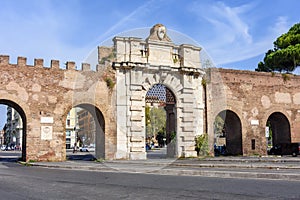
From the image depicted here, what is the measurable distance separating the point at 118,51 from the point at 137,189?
1221 centimetres

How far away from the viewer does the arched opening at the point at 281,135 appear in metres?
23.2

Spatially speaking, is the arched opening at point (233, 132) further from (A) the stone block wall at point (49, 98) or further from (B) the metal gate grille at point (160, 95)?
(A) the stone block wall at point (49, 98)

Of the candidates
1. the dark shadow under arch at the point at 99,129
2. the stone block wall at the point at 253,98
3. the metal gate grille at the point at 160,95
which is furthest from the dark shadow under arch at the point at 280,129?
the dark shadow under arch at the point at 99,129

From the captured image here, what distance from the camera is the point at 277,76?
24.1m

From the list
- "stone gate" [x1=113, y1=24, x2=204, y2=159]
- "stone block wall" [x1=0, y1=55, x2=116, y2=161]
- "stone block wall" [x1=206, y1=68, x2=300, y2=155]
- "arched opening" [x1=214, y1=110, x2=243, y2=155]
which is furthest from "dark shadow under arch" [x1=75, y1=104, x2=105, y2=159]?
"arched opening" [x1=214, y1=110, x2=243, y2=155]

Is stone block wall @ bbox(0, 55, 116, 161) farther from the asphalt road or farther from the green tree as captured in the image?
the green tree

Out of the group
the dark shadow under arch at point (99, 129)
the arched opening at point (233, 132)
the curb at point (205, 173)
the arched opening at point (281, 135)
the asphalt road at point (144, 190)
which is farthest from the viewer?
the arched opening at point (281, 135)

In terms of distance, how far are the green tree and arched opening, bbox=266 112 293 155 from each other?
770 centimetres

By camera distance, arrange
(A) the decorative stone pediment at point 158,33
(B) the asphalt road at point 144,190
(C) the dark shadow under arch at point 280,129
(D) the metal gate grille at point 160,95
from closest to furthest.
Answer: (B) the asphalt road at point 144,190 < (A) the decorative stone pediment at point 158,33 < (D) the metal gate grille at point 160,95 < (C) the dark shadow under arch at point 280,129

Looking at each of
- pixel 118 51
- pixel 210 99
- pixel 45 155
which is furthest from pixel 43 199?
pixel 210 99

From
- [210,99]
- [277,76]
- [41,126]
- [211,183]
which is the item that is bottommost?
[211,183]

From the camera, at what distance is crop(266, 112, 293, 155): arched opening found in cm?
2317

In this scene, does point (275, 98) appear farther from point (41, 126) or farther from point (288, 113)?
point (41, 126)

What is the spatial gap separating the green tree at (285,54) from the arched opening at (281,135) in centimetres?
770
